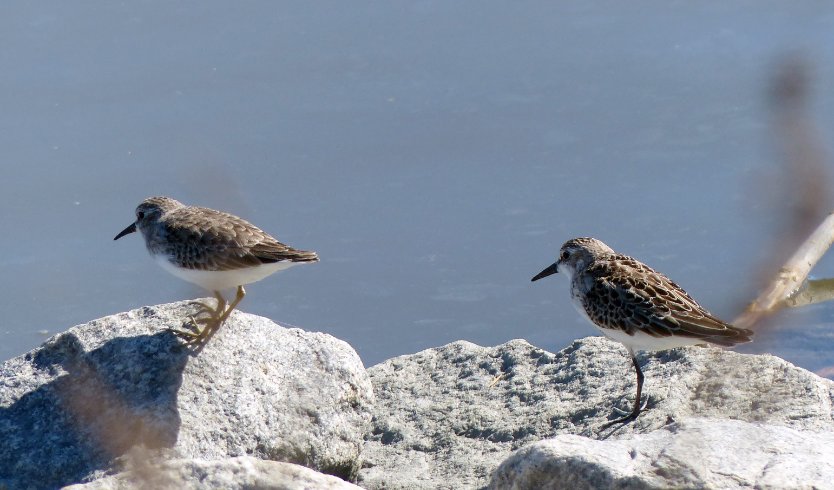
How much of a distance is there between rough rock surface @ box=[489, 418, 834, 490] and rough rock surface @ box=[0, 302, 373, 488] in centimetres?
160

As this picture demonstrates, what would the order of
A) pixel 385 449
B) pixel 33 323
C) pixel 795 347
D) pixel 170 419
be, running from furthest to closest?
1. pixel 33 323
2. pixel 795 347
3. pixel 385 449
4. pixel 170 419

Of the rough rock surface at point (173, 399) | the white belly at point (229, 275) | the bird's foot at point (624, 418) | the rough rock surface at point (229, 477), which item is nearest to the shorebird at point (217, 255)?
the white belly at point (229, 275)

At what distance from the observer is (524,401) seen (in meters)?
7.95

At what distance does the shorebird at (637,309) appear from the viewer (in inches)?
280

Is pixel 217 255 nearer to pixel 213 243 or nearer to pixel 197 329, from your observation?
pixel 213 243

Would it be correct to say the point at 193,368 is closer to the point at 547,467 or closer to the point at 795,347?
the point at 547,467

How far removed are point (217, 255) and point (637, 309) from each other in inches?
116

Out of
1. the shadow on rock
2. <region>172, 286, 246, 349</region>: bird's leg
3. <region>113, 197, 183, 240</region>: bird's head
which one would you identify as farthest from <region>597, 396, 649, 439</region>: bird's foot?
<region>113, 197, 183, 240</region>: bird's head

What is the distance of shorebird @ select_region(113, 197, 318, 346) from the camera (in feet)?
24.1

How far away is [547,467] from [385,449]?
2.54m

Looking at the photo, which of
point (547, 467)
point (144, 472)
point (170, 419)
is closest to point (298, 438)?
point (170, 419)

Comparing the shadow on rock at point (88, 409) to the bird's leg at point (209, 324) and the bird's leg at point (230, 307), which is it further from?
the bird's leg at point (230, 307)

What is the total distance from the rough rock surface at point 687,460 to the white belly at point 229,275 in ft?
8.26

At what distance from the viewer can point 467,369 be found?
336 inches
